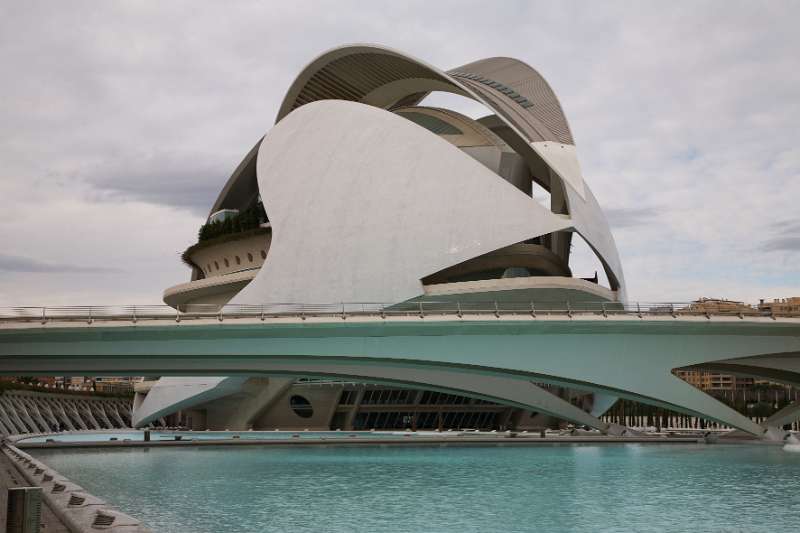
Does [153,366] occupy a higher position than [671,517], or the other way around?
[153,366]

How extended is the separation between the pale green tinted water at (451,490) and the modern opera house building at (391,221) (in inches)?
291

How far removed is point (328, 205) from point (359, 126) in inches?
205

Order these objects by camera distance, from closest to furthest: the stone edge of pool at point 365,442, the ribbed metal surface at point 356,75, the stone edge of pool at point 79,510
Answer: the stone edge of pool at point 79,510 → the stone edge of pool at point 365,442 → the ribbed metal surface at point 356,75

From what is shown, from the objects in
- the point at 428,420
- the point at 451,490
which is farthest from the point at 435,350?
the point at 428,420

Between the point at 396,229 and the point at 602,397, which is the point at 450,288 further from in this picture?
the point at 602,397

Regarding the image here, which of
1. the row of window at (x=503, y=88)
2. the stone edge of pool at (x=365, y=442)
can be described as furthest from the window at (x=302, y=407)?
the row of window at (x=503, y=88)

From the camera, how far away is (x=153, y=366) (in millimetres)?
27859

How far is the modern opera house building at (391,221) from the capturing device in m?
35.1

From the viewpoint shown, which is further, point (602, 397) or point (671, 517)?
point (602, 397)

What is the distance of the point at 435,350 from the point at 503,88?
21.1 metres

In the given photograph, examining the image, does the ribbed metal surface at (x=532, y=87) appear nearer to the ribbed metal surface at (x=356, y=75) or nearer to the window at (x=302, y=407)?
the ribbed metal surface at (x=356, y=75)

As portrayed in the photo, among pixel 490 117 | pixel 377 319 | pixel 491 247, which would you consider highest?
pixel 490 117

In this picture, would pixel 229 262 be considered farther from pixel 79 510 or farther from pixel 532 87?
pixel 79 510

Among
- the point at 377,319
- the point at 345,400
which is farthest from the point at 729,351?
the point at 345,400
